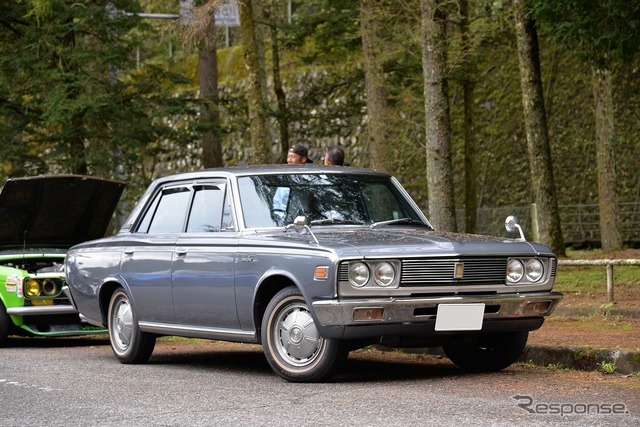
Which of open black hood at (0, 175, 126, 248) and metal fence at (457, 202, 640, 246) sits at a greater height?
open black hood at (0, 175, 126, 248)

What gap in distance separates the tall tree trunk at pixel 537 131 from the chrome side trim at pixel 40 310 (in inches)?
445

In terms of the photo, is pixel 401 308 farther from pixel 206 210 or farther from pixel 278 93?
pixel 278 93

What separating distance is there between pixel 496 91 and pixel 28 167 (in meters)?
18.3

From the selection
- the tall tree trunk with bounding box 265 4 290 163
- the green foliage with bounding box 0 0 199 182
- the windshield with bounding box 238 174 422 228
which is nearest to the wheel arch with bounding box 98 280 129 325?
the windshield with bounding box 238 174 422 228

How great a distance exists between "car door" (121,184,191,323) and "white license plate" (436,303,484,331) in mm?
2775

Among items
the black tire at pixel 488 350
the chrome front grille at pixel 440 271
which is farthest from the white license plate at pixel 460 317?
the black tire at pixel 488 350

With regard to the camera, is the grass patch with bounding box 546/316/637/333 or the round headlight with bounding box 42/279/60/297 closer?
the grass patch with bounding box 546/316/637/333

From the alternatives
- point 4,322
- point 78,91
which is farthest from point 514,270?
point 78,91

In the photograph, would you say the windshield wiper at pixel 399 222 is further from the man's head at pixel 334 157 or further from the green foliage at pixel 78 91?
the green foliage at pixel 78 91

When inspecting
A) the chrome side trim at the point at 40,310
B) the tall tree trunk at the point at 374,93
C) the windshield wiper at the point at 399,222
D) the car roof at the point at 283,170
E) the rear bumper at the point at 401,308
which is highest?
the tall tree trunk at the point at 374,93

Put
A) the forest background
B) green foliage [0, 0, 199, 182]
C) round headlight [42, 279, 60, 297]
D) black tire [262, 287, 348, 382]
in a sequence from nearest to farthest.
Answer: black tire [262, 287, 348, 382] → round headlight [42, 279, 60, 297] → the forest background → green foliage [0, 0, 199, 182]

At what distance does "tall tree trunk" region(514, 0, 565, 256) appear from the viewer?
21.9m

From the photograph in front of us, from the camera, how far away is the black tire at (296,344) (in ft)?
27.8

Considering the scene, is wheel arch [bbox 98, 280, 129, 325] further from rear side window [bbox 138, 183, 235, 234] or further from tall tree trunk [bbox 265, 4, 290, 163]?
tall tree trunk [bbox 265, 4, 290, 163]
